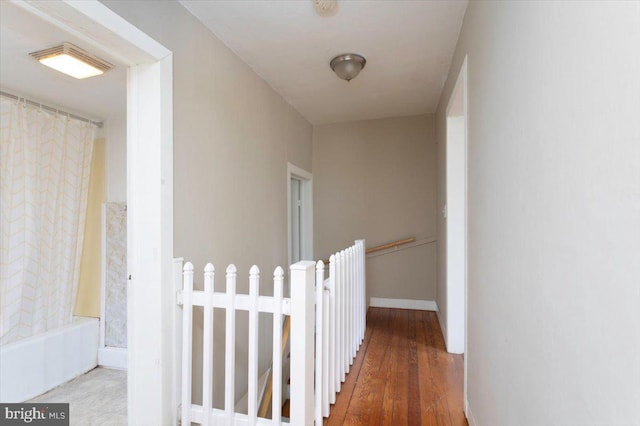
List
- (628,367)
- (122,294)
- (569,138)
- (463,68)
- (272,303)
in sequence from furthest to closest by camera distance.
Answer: (122,294) → (463,68) → (272,303) → (569,138) → (628,367)

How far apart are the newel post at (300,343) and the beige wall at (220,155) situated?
0.70 m

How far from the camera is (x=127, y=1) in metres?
1.40

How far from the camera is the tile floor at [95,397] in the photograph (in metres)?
2.08

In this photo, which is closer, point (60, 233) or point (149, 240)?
point (149, 240)

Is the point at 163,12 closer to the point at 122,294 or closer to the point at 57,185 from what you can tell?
the point at 57,185

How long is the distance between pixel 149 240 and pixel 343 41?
1815 millimetres

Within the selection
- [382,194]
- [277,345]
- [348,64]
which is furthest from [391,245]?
[277,345]

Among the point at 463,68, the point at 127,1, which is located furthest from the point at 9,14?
the point at 463,68

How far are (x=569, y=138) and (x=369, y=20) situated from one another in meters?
1.65

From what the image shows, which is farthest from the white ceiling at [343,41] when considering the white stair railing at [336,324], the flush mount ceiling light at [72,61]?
the white stair railing at [336,324]

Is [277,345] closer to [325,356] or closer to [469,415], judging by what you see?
[325,356]

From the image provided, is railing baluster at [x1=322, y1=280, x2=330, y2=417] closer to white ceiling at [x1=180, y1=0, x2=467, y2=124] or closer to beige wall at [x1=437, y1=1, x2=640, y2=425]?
beige wall at [x1=437, y1=1, x2=640, y2=425]

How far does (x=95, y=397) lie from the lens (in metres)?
2.35

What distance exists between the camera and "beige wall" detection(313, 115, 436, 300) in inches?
155
